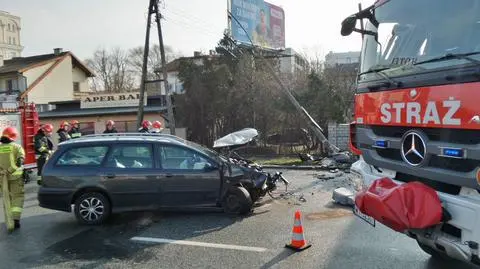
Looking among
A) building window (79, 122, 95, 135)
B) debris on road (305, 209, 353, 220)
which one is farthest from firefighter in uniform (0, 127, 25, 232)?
building window (79, 122, 95, 135)

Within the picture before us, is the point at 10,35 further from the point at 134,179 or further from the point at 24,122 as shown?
the point at 134,179

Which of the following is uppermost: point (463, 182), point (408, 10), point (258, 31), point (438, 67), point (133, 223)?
point (258, 31)

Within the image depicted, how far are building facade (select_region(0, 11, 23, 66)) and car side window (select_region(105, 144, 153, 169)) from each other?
9513cm

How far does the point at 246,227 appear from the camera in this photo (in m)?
7.20

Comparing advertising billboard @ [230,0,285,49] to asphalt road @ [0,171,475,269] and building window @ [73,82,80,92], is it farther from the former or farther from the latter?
building window @ [73,82,80,92]

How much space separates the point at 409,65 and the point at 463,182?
50.0 inches

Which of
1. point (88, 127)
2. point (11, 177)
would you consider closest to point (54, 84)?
point (88, 127)

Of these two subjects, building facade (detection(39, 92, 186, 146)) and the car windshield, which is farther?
building facade (detection(39, 92, 186, 146))

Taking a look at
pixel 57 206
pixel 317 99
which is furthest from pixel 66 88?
pixel 57 206

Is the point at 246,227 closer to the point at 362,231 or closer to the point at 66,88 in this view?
the point at 362,231

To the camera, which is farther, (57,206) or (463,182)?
(57,206)

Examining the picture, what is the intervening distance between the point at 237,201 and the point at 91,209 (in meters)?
2.62

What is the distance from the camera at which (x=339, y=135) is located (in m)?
18.2

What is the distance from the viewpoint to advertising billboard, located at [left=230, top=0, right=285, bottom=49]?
26.9m
